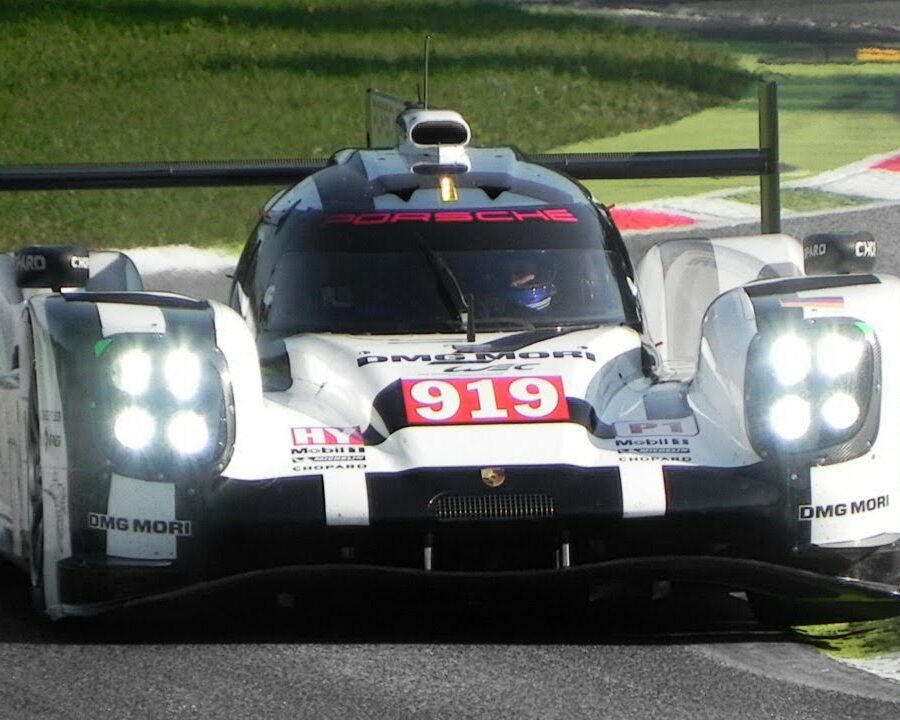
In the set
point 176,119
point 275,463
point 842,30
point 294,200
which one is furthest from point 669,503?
point 842,30

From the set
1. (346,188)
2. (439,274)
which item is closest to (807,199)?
(346,188)

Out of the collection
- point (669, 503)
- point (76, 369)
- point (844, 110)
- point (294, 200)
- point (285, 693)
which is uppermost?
point (844, 110)

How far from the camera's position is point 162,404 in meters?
5.55

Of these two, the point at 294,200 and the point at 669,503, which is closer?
the point at 669,503

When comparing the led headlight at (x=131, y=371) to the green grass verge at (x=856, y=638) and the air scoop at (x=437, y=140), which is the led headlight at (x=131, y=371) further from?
the air scoop at (x=437, y=140)

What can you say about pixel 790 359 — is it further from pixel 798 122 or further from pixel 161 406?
pixel 798 122

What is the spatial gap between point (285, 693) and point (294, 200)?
8.33 ft

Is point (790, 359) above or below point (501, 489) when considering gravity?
above

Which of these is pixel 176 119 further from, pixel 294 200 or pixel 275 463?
pixel 275 463

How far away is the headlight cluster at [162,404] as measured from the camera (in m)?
5.52

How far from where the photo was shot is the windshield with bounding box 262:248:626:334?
667 cm

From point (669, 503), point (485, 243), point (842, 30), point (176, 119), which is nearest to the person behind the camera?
point (669, 503)

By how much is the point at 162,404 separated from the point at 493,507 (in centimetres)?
82

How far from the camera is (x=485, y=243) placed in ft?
22.6
